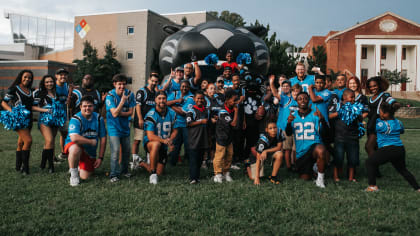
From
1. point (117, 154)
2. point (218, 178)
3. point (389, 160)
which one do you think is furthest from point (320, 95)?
point (117, 154)

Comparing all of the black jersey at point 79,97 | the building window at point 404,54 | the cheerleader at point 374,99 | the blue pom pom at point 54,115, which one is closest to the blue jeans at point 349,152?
Answer: the cheerleader at point 374,99

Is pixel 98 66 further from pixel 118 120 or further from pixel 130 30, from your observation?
pixel 118 120

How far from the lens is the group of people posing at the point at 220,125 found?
4.91 metres

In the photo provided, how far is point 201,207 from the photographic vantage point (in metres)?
3.74

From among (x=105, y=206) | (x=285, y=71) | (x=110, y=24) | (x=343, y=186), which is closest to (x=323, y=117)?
(x=343, y=186)

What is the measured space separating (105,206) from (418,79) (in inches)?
1713

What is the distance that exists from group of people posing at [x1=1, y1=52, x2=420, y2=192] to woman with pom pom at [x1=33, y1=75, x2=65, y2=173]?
0.7 inches

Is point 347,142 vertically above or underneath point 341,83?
underneath

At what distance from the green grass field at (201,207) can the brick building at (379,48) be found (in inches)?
1481

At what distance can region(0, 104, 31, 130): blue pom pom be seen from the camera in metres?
5.47

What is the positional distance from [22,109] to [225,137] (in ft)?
11.4

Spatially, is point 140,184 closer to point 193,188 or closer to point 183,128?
point 193,188

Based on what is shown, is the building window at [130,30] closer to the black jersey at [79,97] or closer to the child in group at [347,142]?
the black jersey at [79,97]

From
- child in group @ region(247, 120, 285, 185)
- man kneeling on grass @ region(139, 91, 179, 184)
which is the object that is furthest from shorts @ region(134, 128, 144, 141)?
child in group @ region(247, 120, 285, 185)
